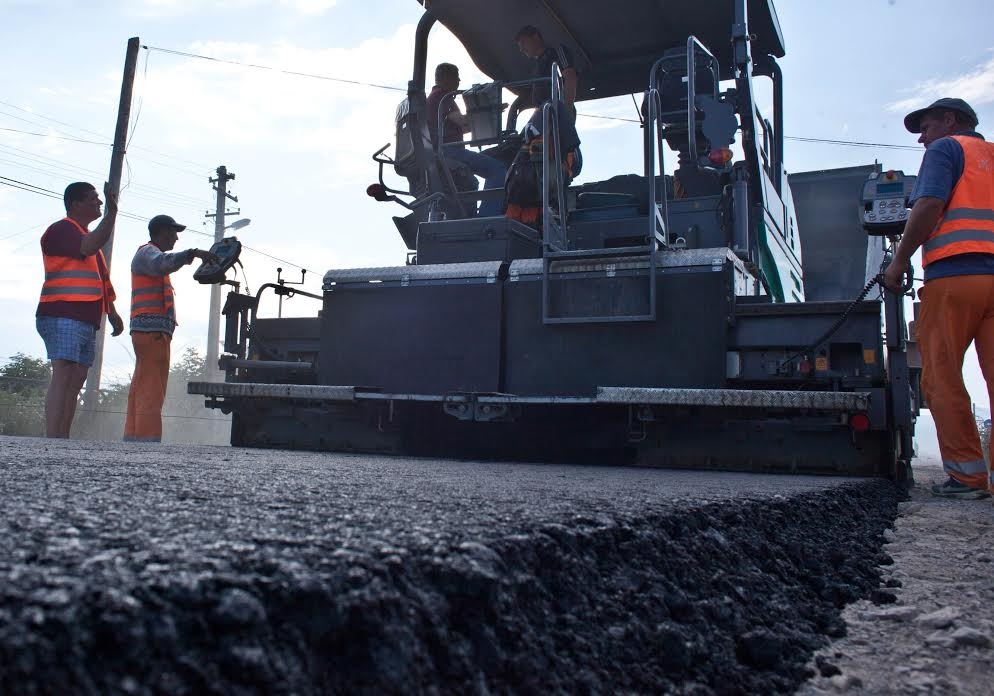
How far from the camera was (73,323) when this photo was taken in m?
5.73

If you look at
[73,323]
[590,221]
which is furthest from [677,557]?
[73,323]

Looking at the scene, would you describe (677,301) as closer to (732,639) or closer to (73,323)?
(732,639)

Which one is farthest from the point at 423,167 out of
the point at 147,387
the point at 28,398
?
the point at 28,398

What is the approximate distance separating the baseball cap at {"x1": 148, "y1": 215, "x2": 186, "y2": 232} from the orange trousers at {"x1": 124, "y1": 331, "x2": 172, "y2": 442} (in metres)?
0.86

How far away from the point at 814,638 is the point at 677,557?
0.92ft

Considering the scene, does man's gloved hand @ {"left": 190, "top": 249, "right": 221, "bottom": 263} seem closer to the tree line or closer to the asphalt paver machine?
the asphalt paver machine

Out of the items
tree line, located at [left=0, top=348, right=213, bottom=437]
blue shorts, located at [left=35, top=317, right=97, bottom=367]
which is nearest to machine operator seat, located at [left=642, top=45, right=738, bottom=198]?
blue shorts, located at [left=35, top=317, right=97, bottom=367]

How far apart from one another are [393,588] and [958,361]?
13.2 ft

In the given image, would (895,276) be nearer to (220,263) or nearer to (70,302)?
(220,263)

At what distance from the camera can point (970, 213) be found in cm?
419

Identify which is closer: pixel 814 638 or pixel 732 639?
pixel 732 639

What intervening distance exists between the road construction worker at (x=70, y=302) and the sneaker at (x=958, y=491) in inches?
207

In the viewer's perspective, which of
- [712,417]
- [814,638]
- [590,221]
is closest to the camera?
[814,638]

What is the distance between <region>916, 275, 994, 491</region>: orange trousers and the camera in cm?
411
